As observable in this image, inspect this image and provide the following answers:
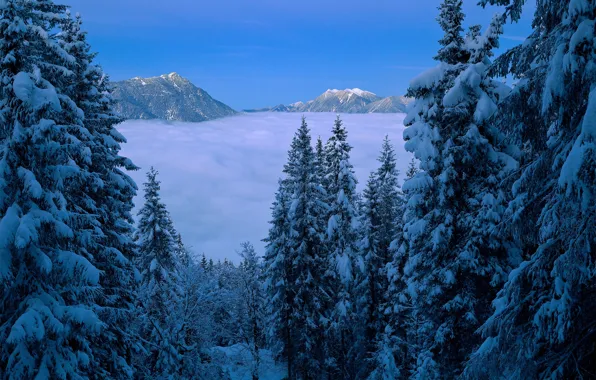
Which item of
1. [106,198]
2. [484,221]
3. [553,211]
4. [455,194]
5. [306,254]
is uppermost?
[553,211]

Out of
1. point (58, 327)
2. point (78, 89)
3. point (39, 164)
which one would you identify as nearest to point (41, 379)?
point (58, 327)

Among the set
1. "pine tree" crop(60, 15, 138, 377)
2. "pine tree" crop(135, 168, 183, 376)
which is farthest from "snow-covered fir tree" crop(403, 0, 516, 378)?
"pine tree" crop(135, 168, 183, 376)

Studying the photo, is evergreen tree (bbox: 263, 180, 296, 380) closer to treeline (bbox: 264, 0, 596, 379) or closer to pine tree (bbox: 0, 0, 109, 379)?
treeline (bbox: 264, 0, 596, 379)

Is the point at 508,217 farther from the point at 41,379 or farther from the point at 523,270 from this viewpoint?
the point at 41,379

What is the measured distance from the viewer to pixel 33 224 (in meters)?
9.14

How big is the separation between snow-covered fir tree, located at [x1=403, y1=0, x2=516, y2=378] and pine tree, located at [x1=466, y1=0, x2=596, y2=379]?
384cm

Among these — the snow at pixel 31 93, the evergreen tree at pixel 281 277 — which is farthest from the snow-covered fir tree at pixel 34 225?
the evergreen tree at pixel 281 277

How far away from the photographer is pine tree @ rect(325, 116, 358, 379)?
2658 cm

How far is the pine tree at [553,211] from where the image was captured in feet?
17.5

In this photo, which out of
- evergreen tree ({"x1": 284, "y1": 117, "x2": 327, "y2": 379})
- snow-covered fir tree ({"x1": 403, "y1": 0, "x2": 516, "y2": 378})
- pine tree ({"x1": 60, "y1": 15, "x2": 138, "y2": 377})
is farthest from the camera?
evergreen tree ({"x1": 284, "y1": 117, "x2": 327, "y2": 379})

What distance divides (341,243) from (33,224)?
20621mm

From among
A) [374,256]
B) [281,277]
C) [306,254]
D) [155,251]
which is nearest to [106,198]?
[306,254]

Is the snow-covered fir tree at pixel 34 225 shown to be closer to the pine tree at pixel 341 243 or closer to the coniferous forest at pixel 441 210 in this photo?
the coniferous forest at pixel 441 210

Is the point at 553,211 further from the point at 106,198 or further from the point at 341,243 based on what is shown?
the point at 341,243
